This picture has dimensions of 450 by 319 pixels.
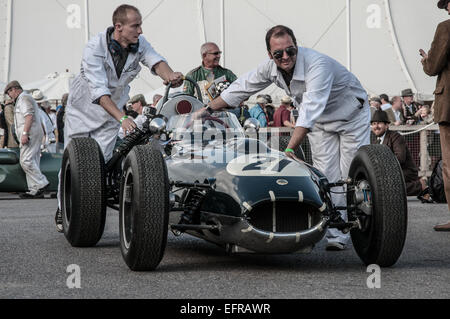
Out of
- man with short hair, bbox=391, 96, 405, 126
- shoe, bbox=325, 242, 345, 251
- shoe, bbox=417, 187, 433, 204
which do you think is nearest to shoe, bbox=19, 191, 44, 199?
shoe, bbox=417, 187, 433, 204

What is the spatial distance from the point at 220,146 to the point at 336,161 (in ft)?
3.87

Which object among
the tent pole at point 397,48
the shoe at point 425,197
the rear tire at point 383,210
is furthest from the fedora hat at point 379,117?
the tent pole at point 397,48

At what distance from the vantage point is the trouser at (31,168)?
13.7m

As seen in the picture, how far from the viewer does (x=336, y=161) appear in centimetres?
700

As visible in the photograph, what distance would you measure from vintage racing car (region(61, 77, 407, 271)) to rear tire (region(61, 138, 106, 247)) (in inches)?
22.5

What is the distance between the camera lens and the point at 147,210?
517 centimetres

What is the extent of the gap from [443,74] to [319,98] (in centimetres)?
205

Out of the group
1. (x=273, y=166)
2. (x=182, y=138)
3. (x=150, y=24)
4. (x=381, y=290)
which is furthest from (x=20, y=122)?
(x=150, y=24)

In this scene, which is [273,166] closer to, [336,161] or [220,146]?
Answer: [220,146]

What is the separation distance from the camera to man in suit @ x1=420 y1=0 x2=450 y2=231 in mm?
7625

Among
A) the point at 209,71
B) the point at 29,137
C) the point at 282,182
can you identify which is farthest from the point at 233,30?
the point at 282,182

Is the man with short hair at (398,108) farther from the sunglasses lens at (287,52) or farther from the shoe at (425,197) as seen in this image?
the sunglasses lens at (287,52)

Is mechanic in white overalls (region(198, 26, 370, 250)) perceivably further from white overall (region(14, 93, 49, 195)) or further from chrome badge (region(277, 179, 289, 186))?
white overall (region(14, 93, 49, 195))

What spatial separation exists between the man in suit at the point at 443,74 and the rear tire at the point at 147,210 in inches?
129
